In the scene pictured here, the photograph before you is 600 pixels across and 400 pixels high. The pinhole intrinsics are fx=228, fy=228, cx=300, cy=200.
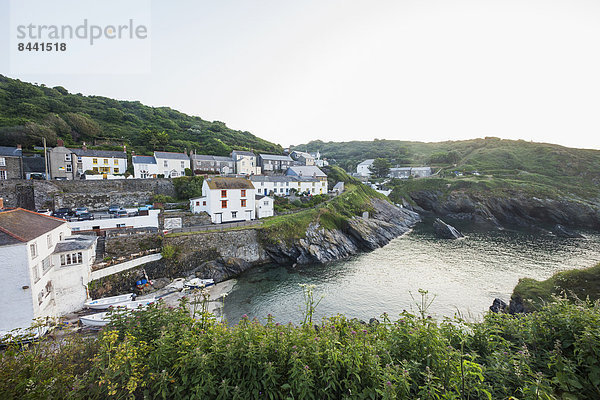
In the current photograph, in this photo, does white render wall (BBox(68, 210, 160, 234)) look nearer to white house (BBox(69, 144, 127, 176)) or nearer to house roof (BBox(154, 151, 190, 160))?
white house (BBox(69, 144, 127, 176))

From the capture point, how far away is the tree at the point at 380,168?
98375mm

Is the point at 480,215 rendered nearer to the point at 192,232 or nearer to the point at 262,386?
the point at 192,232

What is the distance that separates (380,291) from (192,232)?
2423 centimetres

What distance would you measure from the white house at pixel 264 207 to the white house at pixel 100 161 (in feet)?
104

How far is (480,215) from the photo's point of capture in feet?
206

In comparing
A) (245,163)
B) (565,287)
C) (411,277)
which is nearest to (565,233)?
(411,277)

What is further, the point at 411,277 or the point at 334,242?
the point at 334,242

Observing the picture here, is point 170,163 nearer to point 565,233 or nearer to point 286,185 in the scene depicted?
point 286,185

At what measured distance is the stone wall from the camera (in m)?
31.6

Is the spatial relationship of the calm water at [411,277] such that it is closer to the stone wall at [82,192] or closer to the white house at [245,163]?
the stone wall at [82,192]

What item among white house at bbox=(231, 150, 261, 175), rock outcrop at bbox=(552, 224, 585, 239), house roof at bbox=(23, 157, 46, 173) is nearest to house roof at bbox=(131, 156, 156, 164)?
house roof at bbox=(23, 157, 46, 173)

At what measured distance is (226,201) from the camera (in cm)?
3603

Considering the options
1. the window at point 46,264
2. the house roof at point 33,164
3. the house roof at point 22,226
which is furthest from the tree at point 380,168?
the window at point 46,264

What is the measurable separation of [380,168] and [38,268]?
330ft
